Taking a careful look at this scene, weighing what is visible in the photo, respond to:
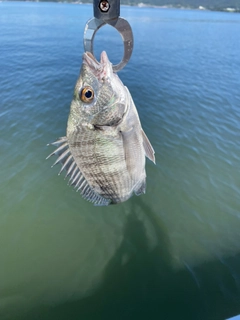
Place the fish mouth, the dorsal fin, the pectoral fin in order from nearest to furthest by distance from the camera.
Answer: the fish mouth < the dorsal fin < the pectoral fin

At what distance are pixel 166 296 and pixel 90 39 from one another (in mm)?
5134

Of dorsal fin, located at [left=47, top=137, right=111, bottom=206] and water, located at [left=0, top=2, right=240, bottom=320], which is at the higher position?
dorsal fin, located at [left=47, top=137, right=111, bottom=206]

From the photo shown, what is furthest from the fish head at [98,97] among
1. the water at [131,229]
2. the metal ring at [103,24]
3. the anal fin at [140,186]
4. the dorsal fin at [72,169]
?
the water at [131,229]

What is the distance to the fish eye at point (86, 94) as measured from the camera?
208cm

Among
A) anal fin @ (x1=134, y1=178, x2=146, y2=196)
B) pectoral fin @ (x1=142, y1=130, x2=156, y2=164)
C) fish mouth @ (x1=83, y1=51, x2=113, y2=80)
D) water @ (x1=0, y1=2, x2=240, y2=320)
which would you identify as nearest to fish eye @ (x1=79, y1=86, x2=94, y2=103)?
fish mouth @ (x1=83, y1=51, x2=113, y2=80)

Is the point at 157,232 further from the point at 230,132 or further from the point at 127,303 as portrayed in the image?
the point at 230,132

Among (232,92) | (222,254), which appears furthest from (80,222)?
(232,92)

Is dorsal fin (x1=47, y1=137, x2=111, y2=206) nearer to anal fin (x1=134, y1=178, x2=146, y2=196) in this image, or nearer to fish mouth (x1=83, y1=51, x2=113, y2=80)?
anal fin (x1=134, y1=178, x2=146, y2=196)

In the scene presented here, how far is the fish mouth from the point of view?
1902 millimetres

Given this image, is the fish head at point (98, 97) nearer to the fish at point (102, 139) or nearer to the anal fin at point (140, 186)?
the fish at point (102, 139)

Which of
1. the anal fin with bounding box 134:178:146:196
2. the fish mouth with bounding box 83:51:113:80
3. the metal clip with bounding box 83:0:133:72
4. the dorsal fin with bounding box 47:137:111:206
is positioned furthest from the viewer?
the anal fin with bounding box 134:178:146:196

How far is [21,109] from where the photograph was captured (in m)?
10.9

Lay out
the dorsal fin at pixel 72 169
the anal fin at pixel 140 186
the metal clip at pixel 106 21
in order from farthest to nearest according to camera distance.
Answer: the anal fin at pixel 140 186, the dorsal fin at pixel 72 169, the metal clip at pixel 106 21

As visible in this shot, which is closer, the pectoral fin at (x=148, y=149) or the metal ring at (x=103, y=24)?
the metal ring at (x=103, y=24)
